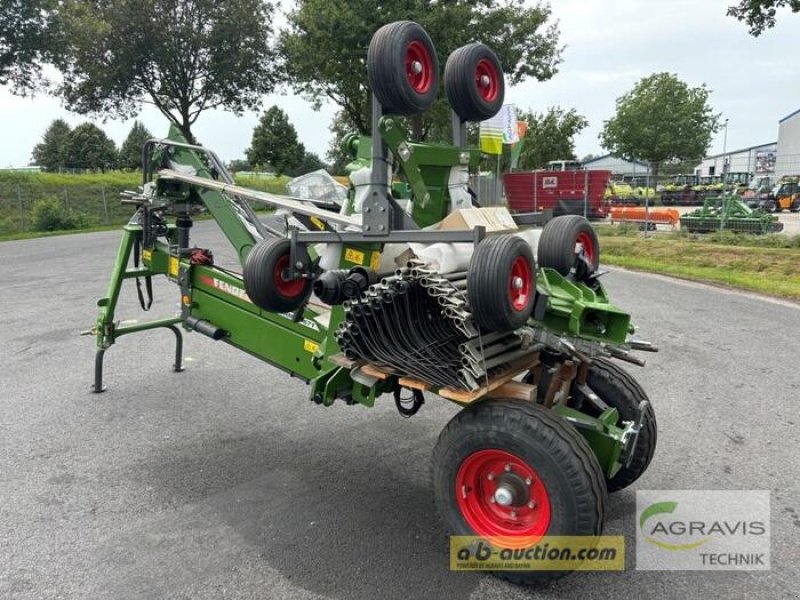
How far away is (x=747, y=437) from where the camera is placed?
424 cm

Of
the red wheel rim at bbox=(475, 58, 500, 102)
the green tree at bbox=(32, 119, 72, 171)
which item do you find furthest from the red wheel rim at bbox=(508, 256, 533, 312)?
Answer: the green tree at bbox=(32, 119, 72, 171)

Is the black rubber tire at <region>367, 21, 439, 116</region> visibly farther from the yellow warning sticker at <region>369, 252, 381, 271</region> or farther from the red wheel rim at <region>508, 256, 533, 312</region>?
the red wheel rim at <region>508, 256, 533, 312</region>

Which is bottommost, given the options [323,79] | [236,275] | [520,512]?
[520,512]

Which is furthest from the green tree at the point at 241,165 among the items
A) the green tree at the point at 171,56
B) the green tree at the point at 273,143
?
the green tree at the point at 171,56

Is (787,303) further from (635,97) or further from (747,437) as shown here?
(635,97)

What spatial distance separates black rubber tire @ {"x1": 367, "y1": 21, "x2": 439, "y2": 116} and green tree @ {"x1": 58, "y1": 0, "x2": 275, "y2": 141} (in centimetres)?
2531

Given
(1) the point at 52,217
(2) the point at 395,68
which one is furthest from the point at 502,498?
(1) the point at 52,217

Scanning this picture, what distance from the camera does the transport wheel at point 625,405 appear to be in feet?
10.8

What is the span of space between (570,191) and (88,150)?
50.7 meters

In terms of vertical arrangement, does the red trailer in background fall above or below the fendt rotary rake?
above

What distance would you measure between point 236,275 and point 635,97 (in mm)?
47996

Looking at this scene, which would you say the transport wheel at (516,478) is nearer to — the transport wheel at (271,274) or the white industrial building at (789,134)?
the transport wheel at (271,274)

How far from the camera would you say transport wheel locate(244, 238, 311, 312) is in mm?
3125

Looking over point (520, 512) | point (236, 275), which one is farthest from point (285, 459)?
point (520, 512)
